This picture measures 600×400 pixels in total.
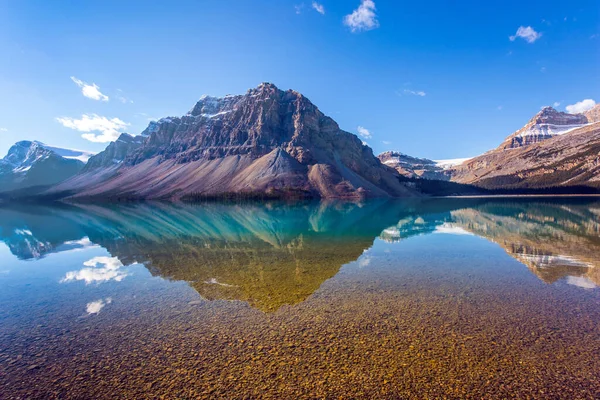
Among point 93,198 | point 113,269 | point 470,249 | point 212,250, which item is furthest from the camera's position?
point 93,198

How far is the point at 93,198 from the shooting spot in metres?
199

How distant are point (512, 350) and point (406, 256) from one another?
50.1 feet

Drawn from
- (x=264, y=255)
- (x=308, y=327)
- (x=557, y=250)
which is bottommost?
(x=557, y=250)

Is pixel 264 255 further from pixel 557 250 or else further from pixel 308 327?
pixel 557 250

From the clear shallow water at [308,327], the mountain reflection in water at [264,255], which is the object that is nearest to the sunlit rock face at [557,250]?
the mountain reflection in water at [264,255]

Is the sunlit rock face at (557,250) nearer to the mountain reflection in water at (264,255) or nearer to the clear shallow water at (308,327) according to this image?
the mountain reflection in water at (264,255)

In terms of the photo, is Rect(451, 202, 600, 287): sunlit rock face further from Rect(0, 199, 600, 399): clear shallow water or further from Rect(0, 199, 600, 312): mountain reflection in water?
Rect(0, 199, 600, 399): clear shallow water

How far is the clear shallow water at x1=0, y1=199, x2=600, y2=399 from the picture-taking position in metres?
8.93

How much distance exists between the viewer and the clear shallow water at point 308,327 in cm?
893

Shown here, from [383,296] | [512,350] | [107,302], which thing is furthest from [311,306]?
[107,302]

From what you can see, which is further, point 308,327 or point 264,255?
point 264,255

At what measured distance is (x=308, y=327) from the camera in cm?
1240

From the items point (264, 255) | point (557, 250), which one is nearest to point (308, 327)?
point (264, 255)

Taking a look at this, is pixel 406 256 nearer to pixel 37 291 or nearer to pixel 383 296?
pixel 383 296
